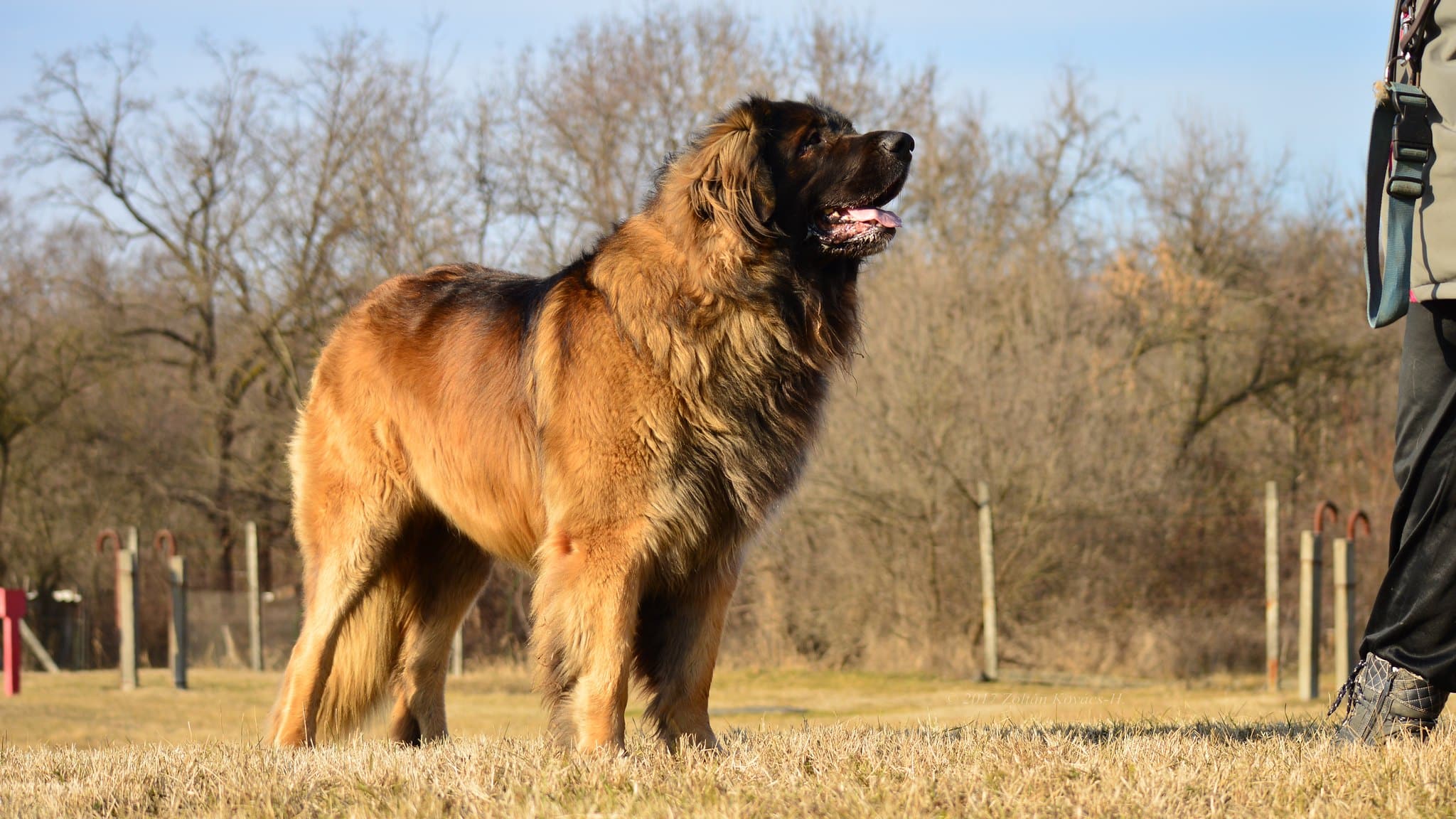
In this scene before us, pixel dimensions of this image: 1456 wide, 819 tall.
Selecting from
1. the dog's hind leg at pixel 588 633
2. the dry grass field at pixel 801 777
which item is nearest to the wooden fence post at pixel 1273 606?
the dry grass field at pixel 801 777

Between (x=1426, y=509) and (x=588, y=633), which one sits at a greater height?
(x=1426, y=509)

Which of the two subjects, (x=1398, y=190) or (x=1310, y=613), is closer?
(x=1398, y=190)

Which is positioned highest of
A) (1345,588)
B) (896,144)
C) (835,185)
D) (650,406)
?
(896,144)

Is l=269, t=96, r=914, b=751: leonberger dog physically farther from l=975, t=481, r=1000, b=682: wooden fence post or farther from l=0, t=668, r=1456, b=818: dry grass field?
l=975, t=481, r=1000, b=682: wooden fence post

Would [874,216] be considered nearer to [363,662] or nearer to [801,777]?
[801,777]

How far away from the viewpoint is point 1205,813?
Answer: 2.84 m

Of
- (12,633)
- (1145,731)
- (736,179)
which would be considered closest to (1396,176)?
(736,179)

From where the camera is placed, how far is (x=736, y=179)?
13.5ft

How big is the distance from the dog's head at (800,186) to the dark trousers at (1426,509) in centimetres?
154

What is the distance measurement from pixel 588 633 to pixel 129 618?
11.7 m

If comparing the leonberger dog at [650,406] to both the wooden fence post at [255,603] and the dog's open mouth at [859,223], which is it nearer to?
the dog's open mouth at [859,223]

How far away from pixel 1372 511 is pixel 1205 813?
1729cm

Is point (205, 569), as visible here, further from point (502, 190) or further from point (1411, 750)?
point (1411, 750)

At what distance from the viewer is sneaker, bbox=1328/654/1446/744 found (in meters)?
3.68
